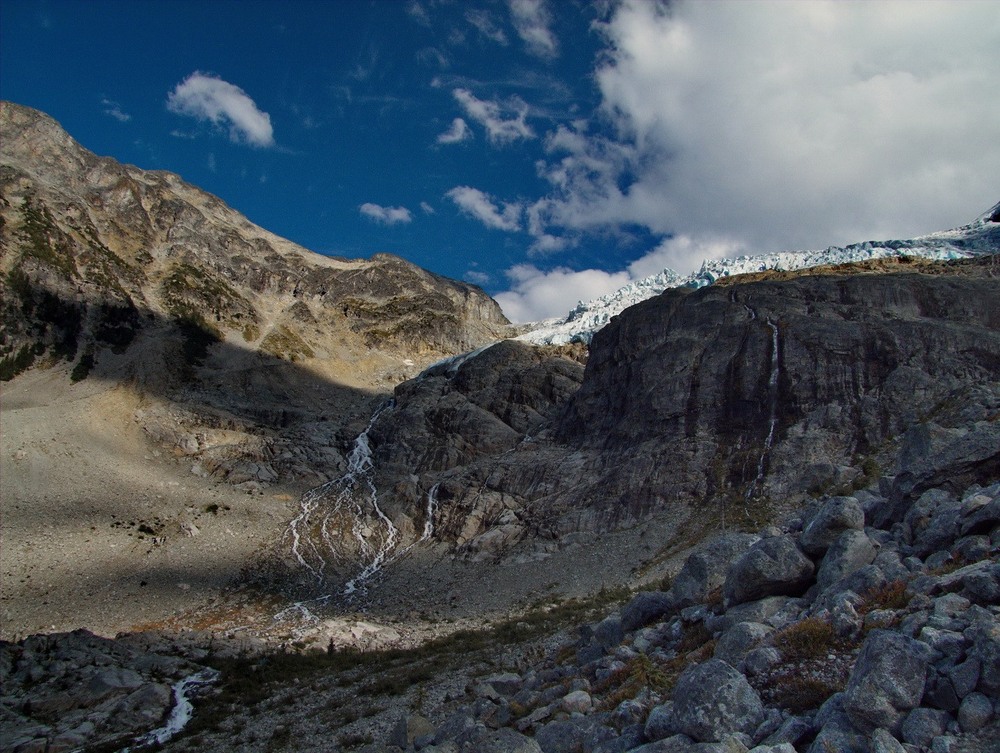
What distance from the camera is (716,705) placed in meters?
9.36

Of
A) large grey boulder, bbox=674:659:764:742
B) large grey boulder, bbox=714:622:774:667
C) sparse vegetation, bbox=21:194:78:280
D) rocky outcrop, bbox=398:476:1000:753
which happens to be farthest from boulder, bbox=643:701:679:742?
sparse vegetation, bbox=21:194:78:280

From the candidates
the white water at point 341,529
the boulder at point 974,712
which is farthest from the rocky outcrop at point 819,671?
the white water at point 341,529

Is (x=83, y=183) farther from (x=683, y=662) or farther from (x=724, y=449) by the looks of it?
(x=683, y=662)

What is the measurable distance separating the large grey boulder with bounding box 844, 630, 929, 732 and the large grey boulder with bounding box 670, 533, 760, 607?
372 inches

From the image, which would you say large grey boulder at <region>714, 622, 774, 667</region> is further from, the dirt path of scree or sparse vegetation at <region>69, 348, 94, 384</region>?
sparse vegetation at <region>69, 348, 94, 384</region>

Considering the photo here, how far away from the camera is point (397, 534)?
69312 mm

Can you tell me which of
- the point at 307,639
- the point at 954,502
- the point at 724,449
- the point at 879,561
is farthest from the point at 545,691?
the point at 724,449

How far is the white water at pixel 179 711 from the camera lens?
1001 inches

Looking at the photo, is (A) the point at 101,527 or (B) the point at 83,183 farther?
(B) the point at 83,183

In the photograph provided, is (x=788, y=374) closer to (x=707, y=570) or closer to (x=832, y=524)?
(x=707, y=570)

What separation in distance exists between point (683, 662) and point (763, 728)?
215 inches

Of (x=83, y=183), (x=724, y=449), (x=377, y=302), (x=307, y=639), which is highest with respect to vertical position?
(x=83, y=183)

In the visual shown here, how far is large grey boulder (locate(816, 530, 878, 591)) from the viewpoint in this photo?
1310 centimetres

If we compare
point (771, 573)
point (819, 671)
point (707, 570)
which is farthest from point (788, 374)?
point (819, 671)
